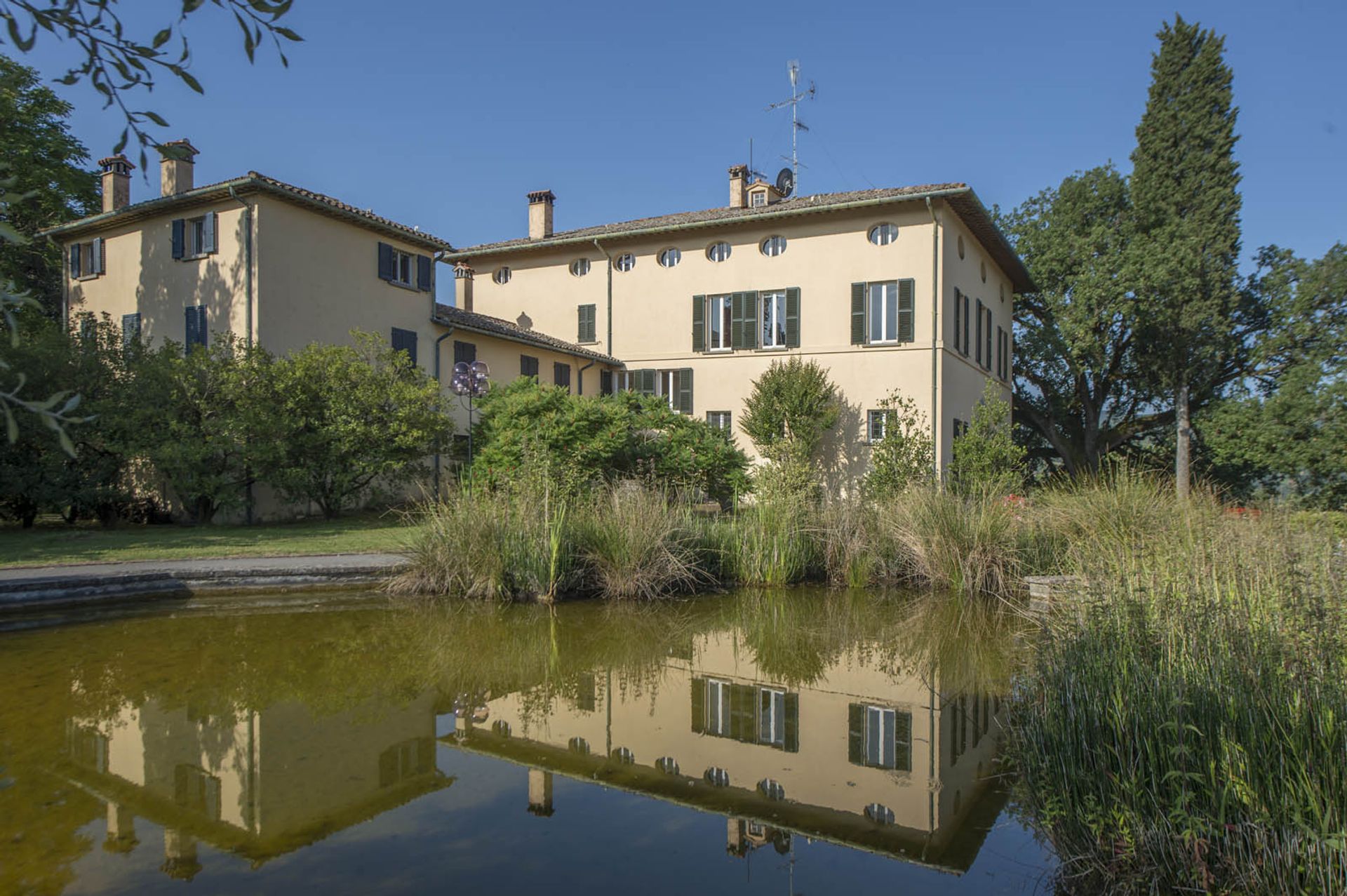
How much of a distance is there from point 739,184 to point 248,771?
22.2 metres

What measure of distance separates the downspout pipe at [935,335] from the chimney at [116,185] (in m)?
18.7

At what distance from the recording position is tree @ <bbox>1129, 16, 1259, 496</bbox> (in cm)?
2462

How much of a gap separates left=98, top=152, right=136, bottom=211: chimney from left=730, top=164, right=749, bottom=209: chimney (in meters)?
15.0

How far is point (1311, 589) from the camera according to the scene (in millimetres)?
3861

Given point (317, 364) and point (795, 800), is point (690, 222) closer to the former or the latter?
point (317, 364)

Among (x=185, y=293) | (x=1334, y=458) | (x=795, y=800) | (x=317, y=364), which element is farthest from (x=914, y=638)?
(x=1334, y=458)

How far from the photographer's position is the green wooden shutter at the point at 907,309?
66.0 feet

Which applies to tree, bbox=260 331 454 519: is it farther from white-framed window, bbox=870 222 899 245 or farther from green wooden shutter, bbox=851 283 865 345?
white-framed window, bbox=870 222 899 245

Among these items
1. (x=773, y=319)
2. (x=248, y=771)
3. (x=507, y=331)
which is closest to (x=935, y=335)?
(x=773, y=319)

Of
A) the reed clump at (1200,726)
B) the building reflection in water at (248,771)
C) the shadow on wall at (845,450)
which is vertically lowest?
the building reflection in water at (248,771)

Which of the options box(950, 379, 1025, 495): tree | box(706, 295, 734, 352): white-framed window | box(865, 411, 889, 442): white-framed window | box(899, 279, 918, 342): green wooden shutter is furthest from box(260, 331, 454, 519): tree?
box(899, 279, 918, 342): green wooden shutter

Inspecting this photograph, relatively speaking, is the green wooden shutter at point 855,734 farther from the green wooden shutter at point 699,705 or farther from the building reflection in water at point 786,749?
the green wooden shutter at point 699,705

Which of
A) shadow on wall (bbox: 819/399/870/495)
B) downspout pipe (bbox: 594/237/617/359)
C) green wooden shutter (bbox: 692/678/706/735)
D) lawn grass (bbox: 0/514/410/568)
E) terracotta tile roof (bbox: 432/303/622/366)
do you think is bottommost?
green wooden shutter (bbox: 692/678/706/735)

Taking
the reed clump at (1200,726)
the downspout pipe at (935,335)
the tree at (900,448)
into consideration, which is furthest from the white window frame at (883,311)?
the reed clump at (1200,726)
